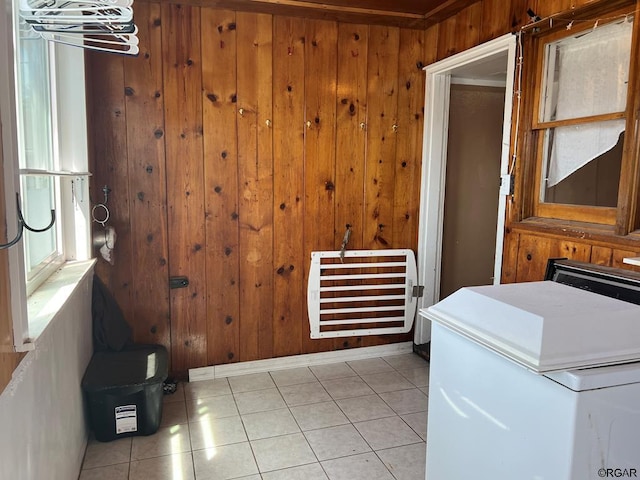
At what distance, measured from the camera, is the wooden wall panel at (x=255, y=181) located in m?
2.95

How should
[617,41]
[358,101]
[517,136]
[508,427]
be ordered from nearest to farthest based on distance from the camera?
[508,427], [617,41], [517,136], [358,101]

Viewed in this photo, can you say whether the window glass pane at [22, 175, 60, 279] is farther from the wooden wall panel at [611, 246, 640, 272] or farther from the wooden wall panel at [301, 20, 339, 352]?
the wooden wall panel at [611, 246, 640, 272]

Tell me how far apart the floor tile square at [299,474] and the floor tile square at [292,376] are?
2.80 feet

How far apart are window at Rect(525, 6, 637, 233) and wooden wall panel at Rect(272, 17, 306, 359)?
1367 millimetres

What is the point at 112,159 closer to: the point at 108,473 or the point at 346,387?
the point at 108,473

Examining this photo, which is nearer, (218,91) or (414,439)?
(414,439)

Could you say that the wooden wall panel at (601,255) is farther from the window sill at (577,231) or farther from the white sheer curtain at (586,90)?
the white sheer curtain at (586,90)

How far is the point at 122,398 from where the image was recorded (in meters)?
2.30

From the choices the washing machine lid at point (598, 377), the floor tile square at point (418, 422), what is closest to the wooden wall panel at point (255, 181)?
the floor tile square at point (418, 422)

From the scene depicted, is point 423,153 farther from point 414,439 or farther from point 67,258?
point 67,258

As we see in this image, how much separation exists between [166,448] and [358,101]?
2.31 m

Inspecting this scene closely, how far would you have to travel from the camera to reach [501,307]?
1.26m

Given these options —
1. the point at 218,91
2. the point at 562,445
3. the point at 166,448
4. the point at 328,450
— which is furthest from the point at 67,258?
the point at 562,445

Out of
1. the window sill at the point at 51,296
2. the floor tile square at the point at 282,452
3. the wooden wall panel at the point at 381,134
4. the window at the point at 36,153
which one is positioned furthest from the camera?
the wooden wall panel at the point at 381,134
